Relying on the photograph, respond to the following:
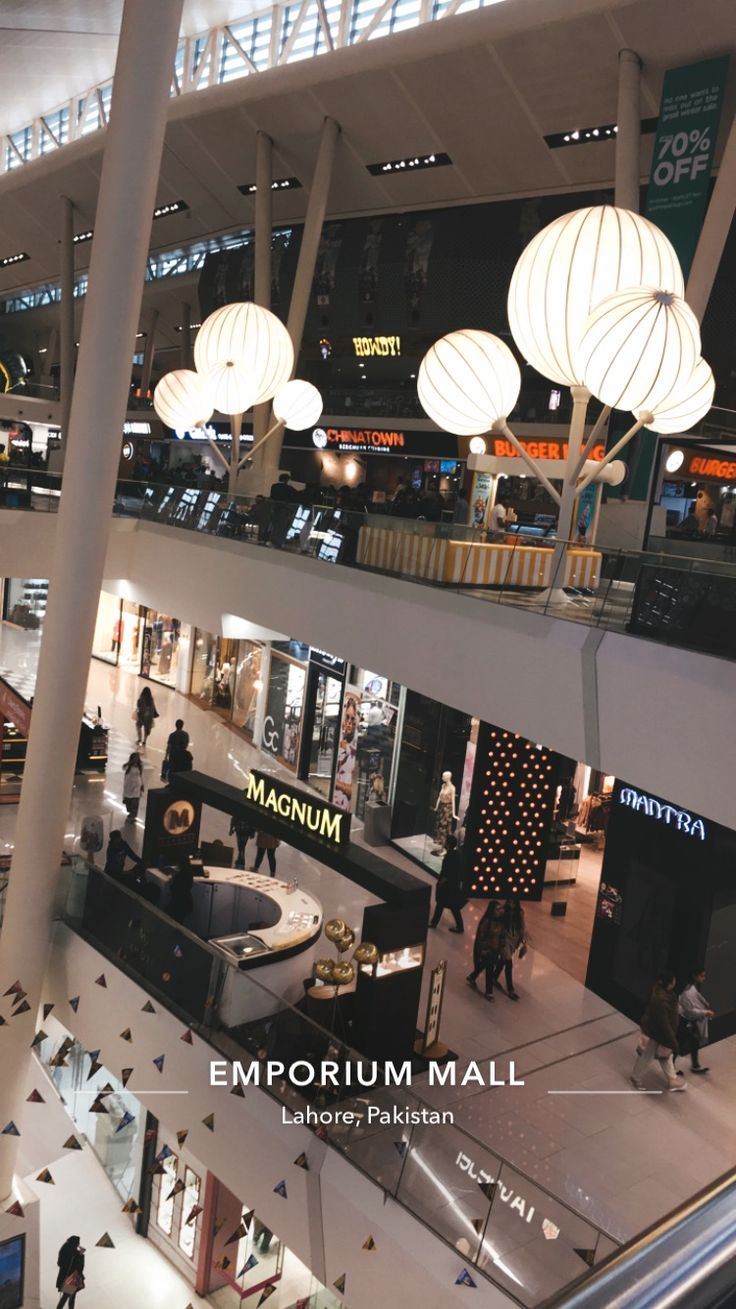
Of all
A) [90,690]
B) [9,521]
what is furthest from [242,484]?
[90,690]

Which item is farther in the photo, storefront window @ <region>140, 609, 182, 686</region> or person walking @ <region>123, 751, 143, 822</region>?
storefront window @ <region>140, 609, 182, 686</region>

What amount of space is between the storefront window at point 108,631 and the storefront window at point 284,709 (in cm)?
899

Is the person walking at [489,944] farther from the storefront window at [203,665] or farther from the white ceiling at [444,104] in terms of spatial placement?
the storefront window at [203,665]

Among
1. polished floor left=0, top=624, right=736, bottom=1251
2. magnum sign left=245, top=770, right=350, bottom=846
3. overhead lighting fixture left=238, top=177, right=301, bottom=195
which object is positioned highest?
overhead lighting fixture left=238, top=177, right=301, bottom=195

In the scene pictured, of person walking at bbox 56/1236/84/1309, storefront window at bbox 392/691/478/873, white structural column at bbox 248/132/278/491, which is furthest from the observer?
white structural column at bbox 248/132/278/491

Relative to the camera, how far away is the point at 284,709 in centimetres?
2158

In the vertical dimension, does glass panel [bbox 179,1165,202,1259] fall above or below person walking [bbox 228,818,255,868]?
below

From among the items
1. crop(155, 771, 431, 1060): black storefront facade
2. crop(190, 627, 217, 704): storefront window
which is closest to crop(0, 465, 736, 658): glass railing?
crop(155, 771, 431, 1060): black storefront facade

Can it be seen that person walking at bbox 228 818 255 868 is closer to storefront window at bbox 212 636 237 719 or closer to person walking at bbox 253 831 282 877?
person walking at bbox 253 831 282 877

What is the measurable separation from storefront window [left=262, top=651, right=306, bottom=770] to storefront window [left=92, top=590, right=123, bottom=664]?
8.99 metres

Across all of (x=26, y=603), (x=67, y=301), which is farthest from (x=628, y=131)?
(x=26, y=603)

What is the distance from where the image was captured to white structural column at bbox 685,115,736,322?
12.8m

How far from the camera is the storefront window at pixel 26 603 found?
34000mm

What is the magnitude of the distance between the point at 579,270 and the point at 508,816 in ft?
29.5
